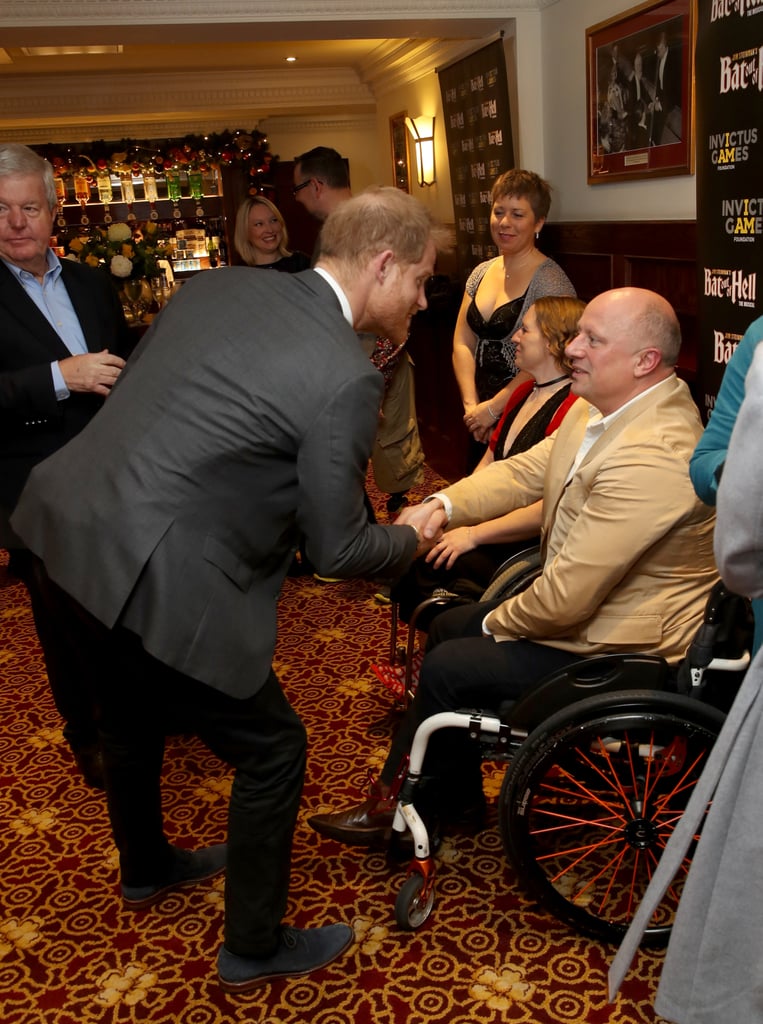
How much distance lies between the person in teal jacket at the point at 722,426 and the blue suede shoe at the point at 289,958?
1.09m

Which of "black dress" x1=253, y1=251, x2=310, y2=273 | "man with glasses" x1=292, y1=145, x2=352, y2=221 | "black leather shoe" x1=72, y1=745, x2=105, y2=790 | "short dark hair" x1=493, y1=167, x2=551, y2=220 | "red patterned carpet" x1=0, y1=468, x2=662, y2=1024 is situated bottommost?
"red patterned carpet" x1=0, y1=468, x2=662, y2=1024

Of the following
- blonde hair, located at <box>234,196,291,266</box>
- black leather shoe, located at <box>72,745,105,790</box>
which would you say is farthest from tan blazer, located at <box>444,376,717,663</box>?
blonde hair, located at <box>234,196,291,266</box>

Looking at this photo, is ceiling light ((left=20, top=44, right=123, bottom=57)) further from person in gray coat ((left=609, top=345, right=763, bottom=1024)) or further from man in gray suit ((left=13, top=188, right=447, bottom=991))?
person in gray coat ((left=609, top=345, right=763, bottom=1024))

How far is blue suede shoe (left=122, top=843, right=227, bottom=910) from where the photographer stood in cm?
211

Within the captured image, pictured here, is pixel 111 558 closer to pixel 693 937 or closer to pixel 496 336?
pixel 693 937

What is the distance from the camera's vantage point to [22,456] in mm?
2254

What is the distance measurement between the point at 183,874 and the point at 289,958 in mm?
410

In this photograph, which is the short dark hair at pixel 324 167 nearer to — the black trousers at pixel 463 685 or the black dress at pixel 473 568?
the black dress at pixel 473 568

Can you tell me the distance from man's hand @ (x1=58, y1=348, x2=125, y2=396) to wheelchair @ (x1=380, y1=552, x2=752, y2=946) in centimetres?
110

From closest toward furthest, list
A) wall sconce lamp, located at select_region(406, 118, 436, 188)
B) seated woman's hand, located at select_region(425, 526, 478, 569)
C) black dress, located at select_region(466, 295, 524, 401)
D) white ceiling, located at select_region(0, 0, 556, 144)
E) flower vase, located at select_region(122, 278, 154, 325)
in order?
1. seated woman's hand, located at select_region(425, 526, 478, 569)
2. black dress, located at select_region(466, 295, 524, 401)
3. white ceiling, located at select_region(0, 0, 556, 144)
4. flower vase, located at select_region(122, 278, 154, 325)
5. wall sconce lamp, located at select_region(406, 118, 436, 188)

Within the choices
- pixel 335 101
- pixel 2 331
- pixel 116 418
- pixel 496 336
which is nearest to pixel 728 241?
pixel 496 336

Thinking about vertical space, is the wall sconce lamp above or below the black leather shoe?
above

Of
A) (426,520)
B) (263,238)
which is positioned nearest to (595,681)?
(426,520)

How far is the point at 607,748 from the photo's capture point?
69.3 inches
